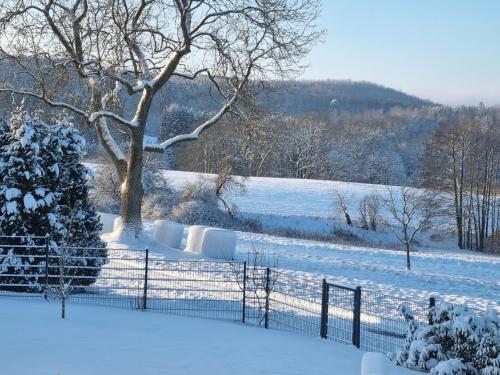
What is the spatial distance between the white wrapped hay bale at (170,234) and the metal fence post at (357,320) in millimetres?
15978

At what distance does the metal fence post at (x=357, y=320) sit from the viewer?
10.6 meters

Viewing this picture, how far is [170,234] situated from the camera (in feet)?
87.1

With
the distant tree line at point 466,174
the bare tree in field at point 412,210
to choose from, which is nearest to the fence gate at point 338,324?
the bare tree in field at point 412,210

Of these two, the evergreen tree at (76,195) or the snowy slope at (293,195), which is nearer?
the evergreen tree at (76,195)

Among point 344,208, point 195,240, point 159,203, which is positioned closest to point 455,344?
point 195,240

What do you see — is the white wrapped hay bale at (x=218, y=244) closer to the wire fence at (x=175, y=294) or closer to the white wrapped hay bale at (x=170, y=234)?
the white wrapped hay bale at (x=170, y=234)

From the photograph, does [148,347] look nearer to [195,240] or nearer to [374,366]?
[374,366]

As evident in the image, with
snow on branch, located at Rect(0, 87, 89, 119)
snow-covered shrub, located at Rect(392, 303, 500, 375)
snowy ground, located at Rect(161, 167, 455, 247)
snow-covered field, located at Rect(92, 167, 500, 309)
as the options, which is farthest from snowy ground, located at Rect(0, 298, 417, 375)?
snowy ground, located at Rect(161, 167, 455, 247)

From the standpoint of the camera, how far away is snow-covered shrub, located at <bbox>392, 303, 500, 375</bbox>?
5.73m

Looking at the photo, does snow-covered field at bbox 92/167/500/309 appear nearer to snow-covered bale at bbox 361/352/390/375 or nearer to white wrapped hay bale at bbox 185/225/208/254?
white wrapped hay bale at bbox 185/225/208/254

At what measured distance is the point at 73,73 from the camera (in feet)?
84.6

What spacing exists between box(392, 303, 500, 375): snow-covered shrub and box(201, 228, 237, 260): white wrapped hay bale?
17.5m

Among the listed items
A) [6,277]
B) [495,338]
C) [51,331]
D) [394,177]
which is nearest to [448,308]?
[495,338]

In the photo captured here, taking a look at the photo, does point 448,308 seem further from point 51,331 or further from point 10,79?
point 10,79
